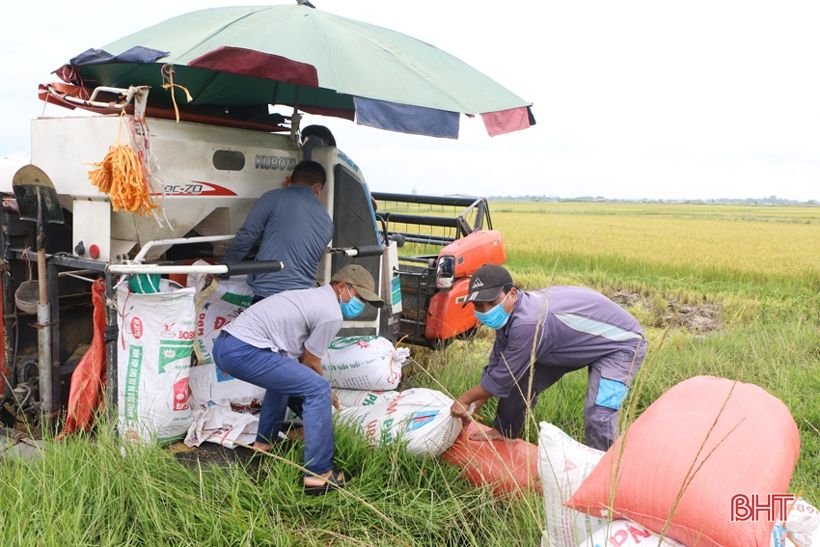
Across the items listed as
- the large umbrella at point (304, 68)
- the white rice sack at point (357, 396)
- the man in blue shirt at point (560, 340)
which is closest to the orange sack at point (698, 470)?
the man in blue shirt at point (560, 340)

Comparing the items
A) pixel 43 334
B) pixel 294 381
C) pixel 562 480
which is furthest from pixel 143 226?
pixel 562 480

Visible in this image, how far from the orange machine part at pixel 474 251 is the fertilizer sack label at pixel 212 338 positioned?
208cm

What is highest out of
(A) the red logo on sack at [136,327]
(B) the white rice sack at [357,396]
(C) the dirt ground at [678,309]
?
(A) the red logo on sack at [136,327]

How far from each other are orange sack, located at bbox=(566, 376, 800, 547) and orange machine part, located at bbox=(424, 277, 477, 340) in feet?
10.7

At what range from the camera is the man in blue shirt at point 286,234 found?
173 inches

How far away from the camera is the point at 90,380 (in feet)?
12.7

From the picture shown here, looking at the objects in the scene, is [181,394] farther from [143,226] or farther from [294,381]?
[143,226]

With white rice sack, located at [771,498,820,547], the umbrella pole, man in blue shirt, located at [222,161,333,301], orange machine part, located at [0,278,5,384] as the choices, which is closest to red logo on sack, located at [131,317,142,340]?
the umbrella pole

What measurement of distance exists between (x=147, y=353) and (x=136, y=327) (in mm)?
151

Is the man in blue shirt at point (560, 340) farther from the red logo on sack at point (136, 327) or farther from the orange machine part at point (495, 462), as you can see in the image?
the red logo on sack at point (136, 327)

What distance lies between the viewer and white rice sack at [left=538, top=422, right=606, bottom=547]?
2693 millimetres

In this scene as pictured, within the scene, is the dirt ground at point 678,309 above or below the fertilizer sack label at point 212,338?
below

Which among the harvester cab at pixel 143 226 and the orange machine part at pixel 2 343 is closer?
the harvester cab at pixel 143 226

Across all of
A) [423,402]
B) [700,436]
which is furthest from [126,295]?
[700,436]
